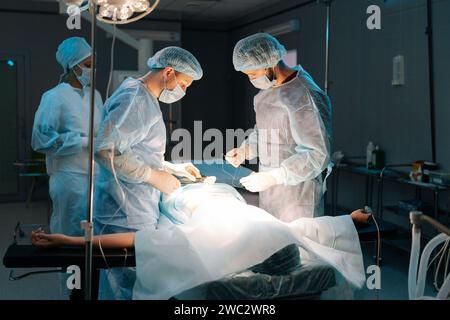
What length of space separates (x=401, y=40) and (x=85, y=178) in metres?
2.77

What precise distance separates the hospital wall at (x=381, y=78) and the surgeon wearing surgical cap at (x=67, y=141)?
247 centimetres

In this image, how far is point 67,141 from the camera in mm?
2824

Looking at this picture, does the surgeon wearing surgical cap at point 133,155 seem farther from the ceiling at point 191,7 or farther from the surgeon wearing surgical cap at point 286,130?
the ceiling at point 191,7

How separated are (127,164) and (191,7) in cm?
469

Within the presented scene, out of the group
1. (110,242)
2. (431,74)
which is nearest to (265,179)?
(110,242)

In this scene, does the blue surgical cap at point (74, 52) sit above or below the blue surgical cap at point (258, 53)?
above

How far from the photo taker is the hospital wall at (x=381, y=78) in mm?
3846

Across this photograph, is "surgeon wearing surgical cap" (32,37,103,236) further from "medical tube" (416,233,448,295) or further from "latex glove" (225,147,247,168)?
"medical tube" (416,233,448,295)

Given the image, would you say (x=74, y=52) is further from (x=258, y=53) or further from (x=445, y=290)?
(x=445, y=290)

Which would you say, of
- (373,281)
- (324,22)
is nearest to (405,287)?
(373,281)

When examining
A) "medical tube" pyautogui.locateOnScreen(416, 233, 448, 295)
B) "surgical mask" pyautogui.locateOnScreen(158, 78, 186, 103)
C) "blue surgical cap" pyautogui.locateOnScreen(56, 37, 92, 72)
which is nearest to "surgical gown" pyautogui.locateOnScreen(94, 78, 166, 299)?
"surgical mask" pyautogui.locateOnScreen(158, 78, 186, 103)

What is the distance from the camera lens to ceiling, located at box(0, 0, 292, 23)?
6028 mm

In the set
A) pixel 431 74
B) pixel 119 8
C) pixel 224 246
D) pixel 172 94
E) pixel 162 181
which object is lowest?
pixel 224 246

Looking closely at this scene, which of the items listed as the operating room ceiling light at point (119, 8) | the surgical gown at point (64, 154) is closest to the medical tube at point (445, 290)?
the operating room ceiling light at point (119, 8)
